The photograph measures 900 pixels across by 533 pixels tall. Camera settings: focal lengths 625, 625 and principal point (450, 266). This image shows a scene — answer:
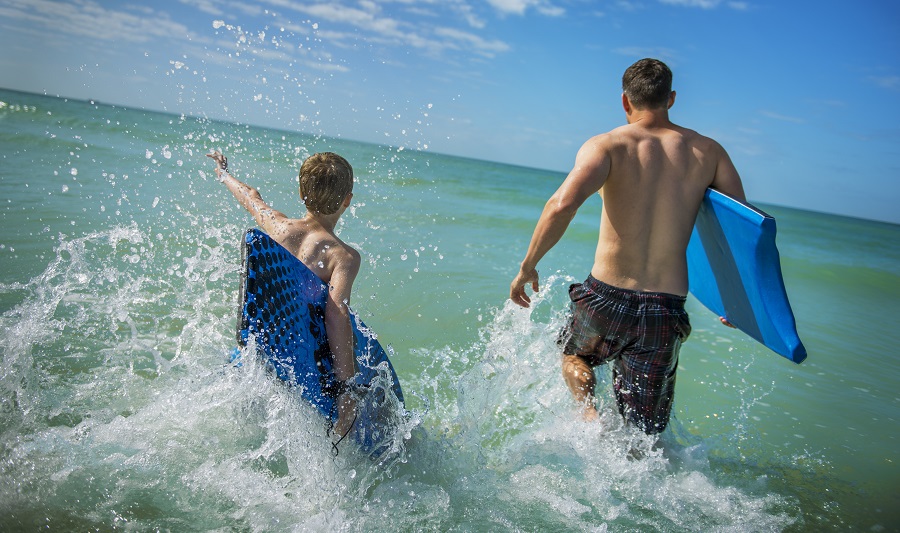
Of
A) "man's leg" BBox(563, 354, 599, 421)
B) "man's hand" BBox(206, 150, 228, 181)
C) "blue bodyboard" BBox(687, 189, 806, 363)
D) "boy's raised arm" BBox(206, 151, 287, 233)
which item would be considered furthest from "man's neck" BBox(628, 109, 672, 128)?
"man's hand" BBox(206, 150, 228, 181)

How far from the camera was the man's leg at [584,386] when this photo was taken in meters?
3.16

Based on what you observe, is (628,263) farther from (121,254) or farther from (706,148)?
(121,254)

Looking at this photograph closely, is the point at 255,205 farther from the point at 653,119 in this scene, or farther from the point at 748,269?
the point at 748,269

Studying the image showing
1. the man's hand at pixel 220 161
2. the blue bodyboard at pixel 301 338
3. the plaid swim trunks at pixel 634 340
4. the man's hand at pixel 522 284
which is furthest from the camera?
the man's hand at pixel 220 161

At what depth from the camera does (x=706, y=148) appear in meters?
3.05

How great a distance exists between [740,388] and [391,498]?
340cm

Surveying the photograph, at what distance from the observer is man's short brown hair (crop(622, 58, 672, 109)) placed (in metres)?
3.03

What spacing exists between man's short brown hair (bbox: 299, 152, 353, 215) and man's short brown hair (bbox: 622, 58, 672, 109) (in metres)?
1.45

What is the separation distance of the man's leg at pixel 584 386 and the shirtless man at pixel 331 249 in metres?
1.13

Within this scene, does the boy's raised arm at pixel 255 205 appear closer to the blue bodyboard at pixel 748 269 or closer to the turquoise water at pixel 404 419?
the turquoise water at pixel 404 419

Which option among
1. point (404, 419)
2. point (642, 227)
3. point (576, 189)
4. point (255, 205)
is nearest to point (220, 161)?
point (255, 205)

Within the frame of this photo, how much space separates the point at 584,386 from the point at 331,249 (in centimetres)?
143

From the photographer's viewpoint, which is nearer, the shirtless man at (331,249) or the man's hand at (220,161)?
the shirtless man at (331,249)

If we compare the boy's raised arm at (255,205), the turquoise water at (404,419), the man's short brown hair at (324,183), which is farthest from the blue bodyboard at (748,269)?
the boy's raised arm at (255,205)
